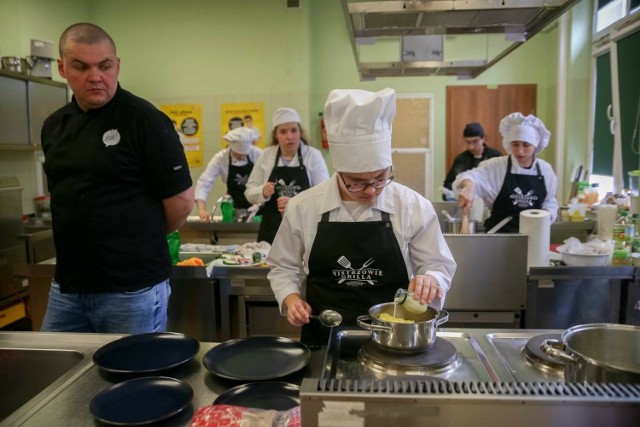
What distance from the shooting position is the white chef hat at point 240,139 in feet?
14.4

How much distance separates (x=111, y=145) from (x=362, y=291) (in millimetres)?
941

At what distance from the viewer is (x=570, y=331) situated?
105cm

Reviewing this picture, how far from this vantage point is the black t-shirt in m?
1.70

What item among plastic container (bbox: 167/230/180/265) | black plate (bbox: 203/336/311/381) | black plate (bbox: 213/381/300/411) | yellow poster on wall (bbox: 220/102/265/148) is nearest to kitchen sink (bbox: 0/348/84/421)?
black plate (bbox: 203/336/311/381)

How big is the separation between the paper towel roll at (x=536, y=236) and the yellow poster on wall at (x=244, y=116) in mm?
3875

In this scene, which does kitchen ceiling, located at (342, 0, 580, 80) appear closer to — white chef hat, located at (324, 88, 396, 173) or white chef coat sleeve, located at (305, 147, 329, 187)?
white chef hat, located at (324, 88, 396, 173)

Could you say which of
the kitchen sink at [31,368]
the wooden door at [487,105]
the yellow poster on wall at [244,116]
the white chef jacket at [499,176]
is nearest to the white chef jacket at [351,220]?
the kitchen sink at [31,368]

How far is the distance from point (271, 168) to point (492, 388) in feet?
10.2

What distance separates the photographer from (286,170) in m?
3.66

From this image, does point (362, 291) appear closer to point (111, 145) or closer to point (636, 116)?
point (111, 145)

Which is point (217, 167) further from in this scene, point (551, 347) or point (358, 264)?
point (551, 347)

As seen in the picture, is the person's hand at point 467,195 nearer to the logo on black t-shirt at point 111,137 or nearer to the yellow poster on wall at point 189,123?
the logo on black t-shirt at point 111,137

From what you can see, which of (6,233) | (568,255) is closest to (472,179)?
(568,255)

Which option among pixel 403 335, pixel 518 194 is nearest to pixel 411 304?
pixel 403 335
